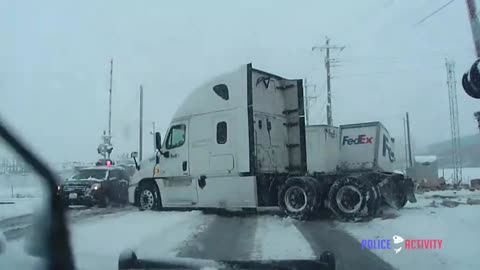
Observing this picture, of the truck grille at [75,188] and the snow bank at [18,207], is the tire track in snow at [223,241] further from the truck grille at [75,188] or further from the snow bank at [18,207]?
the truck grille at [75,188]

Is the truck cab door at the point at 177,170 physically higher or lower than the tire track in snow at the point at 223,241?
higher

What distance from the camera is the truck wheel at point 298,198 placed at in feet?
43.2

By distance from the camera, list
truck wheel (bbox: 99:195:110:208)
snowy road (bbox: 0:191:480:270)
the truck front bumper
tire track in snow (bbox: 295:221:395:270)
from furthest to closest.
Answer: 1. truck wheel (bbox: 99:195:110:208)
2. the truck front bumper
3. snowy road (bbox: 0:191:480:270)
4. tire track in snow (bbox: 295:221:395:270)

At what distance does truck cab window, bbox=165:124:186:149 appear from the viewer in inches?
594

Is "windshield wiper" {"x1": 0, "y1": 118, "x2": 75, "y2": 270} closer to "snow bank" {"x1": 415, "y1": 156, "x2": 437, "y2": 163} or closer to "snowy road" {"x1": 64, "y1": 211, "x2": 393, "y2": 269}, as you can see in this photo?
"snowy road" {"x1": 64, "y1": 211, "x2": 393, "y2": 269}

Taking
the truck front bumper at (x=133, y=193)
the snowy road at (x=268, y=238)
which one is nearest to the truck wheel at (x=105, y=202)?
the truck front bumper at (x=133, y=193)

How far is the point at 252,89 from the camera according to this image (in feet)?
45.0

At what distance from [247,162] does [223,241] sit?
12.7 feet

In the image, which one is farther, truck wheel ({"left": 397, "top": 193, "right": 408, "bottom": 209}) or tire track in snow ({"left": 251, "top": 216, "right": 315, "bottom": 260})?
truck wheel ({"left": 397, "top": 193, "right": 408, "bottom": 209})

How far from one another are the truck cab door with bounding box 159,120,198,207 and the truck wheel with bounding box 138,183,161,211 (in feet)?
1.19

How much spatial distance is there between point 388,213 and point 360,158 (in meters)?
3.80

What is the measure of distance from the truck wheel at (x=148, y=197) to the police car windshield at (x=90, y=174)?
13.6 ft

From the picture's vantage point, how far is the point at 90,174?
20.2 m

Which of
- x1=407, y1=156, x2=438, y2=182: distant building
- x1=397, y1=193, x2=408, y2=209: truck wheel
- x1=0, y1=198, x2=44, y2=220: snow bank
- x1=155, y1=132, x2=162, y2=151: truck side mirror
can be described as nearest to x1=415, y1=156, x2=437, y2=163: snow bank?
x1=407, y1=156, x2=438, y2=182: distant building
